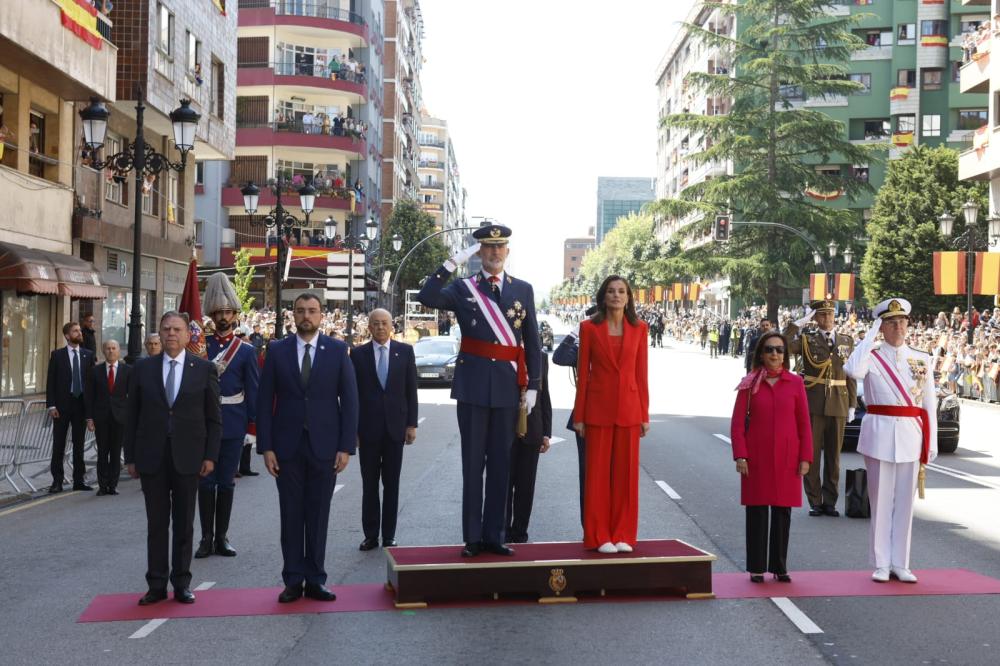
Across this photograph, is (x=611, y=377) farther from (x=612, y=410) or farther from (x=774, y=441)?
(x=774, y=441)

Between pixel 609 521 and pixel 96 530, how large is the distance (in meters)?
5.33

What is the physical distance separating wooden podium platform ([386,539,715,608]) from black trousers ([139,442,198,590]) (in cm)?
133

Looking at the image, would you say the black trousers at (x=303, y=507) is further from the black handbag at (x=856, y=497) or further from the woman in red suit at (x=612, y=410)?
the black handbag at (x=856, y=497)

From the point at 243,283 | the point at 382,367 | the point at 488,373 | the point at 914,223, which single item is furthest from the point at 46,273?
the point at 914,223

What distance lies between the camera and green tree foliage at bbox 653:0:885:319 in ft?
192

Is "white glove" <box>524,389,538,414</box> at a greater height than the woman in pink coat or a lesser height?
greater

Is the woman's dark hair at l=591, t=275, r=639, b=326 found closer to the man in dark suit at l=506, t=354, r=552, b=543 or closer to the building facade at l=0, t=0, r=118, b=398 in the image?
the man in dark suit at l=506, t=354, r=552, b=543

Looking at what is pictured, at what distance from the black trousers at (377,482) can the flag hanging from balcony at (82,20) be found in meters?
16.9

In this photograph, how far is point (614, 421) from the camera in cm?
820

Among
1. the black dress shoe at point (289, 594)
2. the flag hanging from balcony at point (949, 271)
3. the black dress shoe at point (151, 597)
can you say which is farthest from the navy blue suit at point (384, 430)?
the flag hanging from balcony at point (949, 271)

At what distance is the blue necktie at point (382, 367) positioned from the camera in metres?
10.2

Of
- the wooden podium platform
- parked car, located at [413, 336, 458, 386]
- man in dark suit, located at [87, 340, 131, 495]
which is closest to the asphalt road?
the wooden podium platform

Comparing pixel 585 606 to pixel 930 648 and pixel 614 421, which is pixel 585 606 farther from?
pixel 930 648

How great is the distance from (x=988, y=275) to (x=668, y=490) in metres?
23.6
